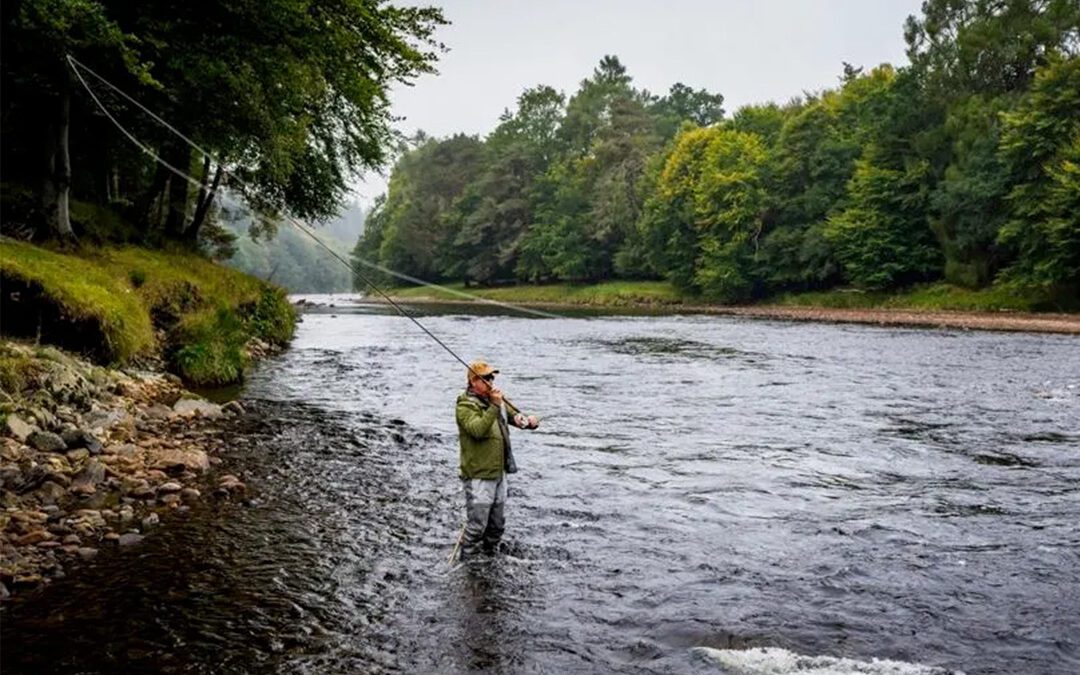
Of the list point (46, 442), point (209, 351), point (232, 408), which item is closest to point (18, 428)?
point (46, 442)

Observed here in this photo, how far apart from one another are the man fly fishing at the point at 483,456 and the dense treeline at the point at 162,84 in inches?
301

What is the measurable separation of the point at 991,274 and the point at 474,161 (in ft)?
244

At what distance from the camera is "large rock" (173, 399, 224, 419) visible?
13.3 meters

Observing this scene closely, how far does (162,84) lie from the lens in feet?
58.7

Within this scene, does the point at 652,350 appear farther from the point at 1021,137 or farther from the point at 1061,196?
the point at 1021,137

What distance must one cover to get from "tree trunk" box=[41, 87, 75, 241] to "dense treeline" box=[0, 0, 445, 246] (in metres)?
0.03

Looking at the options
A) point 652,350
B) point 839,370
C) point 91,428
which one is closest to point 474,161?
point 652,350

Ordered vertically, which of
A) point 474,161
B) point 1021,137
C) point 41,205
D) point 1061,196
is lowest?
point 41,205

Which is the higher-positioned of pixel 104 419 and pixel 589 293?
pixel 589 293

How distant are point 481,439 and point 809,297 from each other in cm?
5822

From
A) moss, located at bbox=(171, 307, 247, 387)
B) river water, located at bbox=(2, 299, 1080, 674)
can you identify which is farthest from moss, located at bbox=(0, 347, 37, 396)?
moss, located at bbox=(171, 307, 247, 387)

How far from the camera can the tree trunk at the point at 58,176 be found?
17609mm

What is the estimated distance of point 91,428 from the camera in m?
10.9

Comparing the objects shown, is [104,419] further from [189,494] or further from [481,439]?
[481,439]
